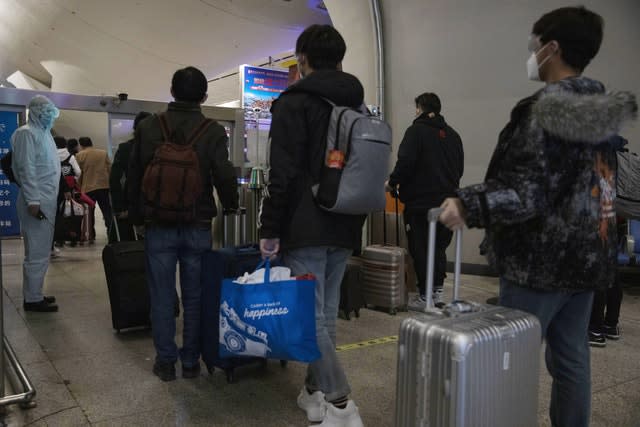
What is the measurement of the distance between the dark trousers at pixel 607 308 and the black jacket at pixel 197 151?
264 cm

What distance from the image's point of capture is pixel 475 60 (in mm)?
6281

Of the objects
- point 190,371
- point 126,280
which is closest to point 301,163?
point 190,371

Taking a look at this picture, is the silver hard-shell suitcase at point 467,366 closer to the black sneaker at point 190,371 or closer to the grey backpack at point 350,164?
the grey backpack at point 350,164

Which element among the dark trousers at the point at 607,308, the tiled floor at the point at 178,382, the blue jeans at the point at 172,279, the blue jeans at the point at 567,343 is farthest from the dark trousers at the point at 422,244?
the blue jeans at the point at 567,343

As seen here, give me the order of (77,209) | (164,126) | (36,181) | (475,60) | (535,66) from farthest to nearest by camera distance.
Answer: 1. (77,209)
2. (475,60)
3. (36,181)
4. (164,126)
5. (535,66)

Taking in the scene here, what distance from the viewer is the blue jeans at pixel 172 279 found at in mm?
2834

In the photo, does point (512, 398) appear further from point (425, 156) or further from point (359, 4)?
point (359, 4)

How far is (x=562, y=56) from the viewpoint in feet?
5.49

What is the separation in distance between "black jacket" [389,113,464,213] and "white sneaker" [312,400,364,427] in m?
2.45

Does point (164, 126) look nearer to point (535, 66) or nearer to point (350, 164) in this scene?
point (350, 164)

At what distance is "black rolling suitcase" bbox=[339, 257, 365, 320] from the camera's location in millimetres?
4262

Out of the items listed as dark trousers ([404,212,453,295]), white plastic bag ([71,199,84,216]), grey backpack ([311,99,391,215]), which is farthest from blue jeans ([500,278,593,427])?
white plastic bag ([71,199,84,216])

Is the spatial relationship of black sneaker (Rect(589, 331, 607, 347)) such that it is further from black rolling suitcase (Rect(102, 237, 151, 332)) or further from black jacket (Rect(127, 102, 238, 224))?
black rolling suitcase (Rect(102, 237, 151, 332))

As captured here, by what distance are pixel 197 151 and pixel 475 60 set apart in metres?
4.45
